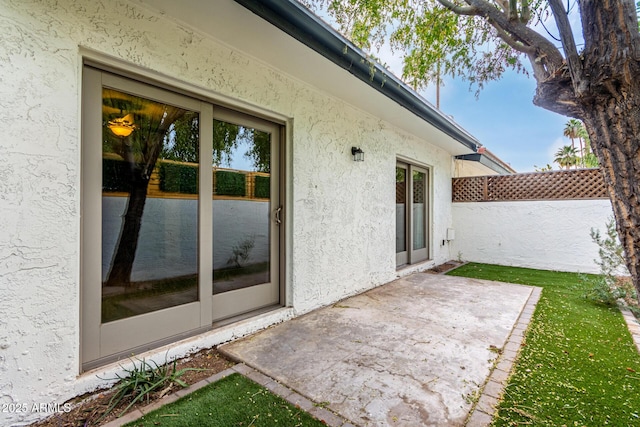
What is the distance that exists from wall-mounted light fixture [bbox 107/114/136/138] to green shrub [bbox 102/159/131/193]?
294mm

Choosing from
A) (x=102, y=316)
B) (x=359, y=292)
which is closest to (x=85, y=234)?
(x=102, y=316)

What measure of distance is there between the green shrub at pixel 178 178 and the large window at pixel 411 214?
5.58m

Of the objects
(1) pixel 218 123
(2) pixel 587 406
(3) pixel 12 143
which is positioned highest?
(1) pixel 218 123

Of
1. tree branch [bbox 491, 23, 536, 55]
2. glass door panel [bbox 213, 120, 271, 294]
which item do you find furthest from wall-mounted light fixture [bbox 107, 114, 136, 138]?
tree branch [bbox 491, 23, 536, 55]

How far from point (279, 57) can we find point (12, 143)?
118 inches

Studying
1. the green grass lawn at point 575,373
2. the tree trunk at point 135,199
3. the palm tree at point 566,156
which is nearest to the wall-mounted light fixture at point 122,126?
the tree trunk at point 135,199

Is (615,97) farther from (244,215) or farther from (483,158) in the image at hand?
(483,158)

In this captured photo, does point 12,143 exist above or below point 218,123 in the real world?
below

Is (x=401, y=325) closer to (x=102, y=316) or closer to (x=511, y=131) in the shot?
(x=102, y=316)

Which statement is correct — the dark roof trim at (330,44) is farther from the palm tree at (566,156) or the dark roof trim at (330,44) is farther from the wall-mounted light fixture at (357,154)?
the palm tree at (566,156)

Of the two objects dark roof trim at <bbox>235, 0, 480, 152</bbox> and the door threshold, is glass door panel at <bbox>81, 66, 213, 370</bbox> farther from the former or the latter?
dark roof trim at <bbox>235, 0, 480, 152</bbox>

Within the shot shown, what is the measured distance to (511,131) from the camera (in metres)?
32.0

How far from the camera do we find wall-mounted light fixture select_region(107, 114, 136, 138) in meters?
3.08

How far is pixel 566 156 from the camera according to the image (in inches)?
1469
